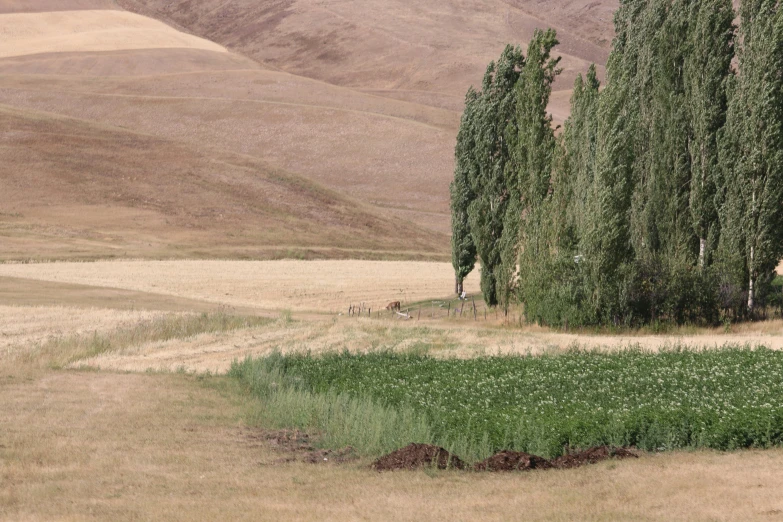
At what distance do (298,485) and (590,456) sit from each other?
523cm

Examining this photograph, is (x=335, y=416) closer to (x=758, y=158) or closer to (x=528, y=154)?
(x=758, y=158)

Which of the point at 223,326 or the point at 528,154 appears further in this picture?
the point at 528,154

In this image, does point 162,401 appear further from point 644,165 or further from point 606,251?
point 644,165

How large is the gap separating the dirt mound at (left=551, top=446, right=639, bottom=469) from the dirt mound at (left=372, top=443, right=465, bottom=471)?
1759 mm

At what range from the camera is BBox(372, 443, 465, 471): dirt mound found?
18.8 metres

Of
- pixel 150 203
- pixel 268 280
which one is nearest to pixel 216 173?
pixel 150 203

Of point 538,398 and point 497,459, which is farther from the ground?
point 538,398

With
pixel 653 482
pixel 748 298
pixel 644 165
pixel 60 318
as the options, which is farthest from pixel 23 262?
pixel 653 482

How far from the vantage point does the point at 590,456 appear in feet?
62.1

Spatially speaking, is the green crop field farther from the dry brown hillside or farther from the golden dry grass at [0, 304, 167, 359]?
the dry brown hillside

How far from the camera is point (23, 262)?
8188 cm

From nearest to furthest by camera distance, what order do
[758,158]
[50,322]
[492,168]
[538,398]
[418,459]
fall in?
[418,459] < [538,398] < [50,322] < [758,158] < [492,168]

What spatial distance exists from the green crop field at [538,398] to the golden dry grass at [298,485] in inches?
A: 43.0

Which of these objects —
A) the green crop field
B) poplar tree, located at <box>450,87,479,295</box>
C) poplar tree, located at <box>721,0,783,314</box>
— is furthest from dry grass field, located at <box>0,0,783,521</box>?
poplar tree, located at <box>721,0,783,314</box>
